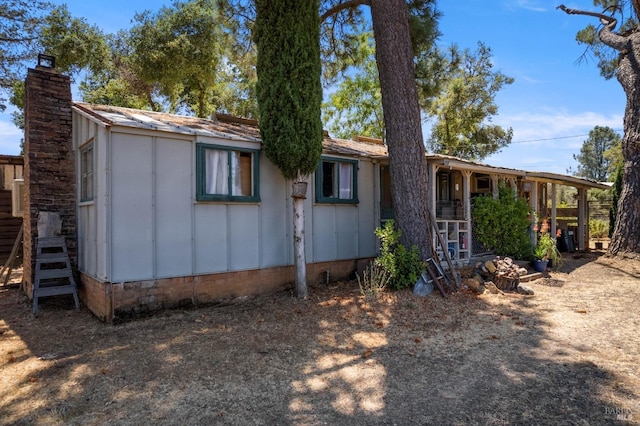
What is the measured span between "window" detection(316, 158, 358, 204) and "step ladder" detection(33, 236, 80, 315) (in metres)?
4.47

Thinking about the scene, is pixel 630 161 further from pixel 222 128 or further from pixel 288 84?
pixel 222 128

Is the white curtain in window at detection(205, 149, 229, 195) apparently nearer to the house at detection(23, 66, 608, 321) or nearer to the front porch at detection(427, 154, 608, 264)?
the house at detection(23, 66, 608, 321)

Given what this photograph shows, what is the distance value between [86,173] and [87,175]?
9 cm

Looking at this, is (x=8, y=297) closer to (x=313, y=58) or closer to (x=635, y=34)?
(x=313, y=58)

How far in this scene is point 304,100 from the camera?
6.57 metres

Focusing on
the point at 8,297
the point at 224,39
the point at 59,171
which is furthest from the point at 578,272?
the point at 8,297

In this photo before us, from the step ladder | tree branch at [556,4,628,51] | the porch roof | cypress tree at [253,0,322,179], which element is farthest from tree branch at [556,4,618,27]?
the step ladder

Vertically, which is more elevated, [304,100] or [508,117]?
[508,117]

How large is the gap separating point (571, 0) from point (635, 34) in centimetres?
225

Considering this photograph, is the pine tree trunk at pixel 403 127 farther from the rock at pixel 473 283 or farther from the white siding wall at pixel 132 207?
the white siding wall at pixel 132 207

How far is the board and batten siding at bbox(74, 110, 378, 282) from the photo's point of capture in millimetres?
5496

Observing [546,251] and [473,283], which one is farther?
[546,251]

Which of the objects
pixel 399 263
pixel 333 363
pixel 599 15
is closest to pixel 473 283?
pixel 399 263

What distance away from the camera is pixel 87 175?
6457 mm
